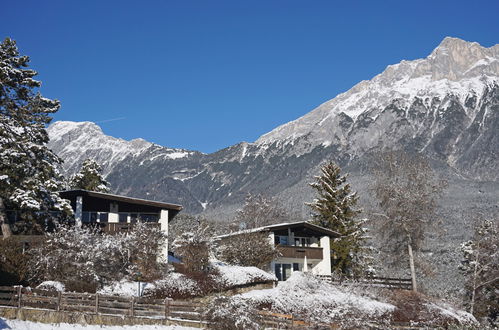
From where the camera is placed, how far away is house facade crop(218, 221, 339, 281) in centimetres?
5112

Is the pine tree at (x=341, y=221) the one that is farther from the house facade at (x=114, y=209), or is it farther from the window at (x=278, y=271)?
the house facade at (x=114, y=209)

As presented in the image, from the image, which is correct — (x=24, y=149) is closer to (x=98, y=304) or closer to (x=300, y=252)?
(x=98, y=304)

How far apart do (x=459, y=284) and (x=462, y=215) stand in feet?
193

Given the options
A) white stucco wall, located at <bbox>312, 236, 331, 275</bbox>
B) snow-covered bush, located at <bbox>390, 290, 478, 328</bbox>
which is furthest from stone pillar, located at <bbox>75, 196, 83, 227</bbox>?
snow-covered bush, located at <bbox>390, 290, 478, 328</bbox>

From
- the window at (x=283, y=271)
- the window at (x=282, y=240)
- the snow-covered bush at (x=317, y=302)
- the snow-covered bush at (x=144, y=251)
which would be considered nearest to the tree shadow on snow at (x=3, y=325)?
the snow-covered bush at (x=144, y=251)

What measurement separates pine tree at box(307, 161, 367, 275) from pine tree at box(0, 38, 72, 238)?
1075 inches

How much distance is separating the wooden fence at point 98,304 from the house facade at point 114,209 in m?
13.5

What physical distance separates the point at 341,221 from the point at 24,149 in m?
31.0

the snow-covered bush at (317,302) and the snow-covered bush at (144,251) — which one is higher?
the snow-covered bush at (144,251)

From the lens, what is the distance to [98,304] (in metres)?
26.2

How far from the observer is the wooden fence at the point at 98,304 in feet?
80.7

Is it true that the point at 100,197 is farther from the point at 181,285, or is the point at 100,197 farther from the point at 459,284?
the point at 459,284

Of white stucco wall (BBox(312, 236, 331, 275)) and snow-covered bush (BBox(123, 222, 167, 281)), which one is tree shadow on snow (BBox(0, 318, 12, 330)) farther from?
white stucco wall (BBox(312, 236, 331, 275))

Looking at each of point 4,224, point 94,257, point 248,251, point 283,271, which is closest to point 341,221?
point 283,271
